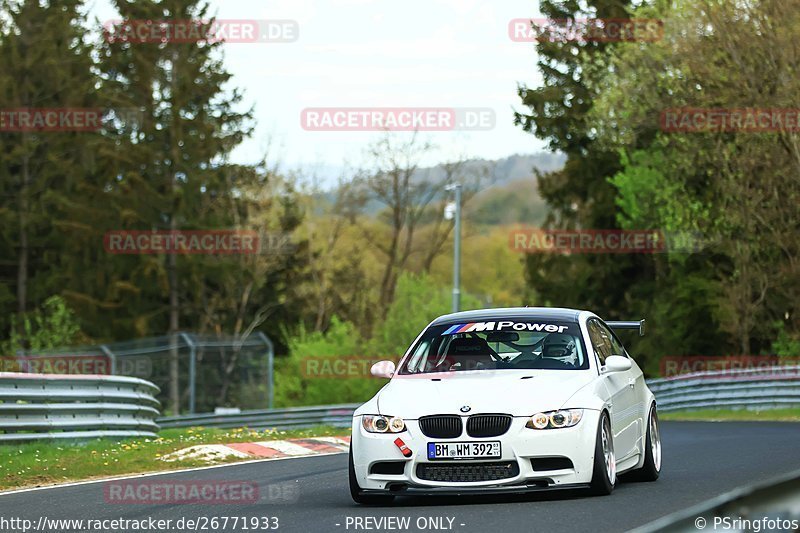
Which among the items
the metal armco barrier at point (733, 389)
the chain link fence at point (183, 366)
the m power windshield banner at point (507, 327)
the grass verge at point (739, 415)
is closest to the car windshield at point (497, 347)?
the m power windshield banner at point (507, 327)

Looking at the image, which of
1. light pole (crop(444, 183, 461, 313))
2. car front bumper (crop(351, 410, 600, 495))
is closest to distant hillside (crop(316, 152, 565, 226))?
light pole (crop(444, 183, 461, 313))

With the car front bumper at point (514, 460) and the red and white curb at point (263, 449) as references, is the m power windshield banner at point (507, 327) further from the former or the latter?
the red and white curb at point (263, 449)

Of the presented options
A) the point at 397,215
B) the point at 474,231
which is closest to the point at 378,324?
the point at 397,215

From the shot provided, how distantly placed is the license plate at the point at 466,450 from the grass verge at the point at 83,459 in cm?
522

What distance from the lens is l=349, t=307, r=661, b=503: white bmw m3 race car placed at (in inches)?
392

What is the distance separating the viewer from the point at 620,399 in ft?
36.9

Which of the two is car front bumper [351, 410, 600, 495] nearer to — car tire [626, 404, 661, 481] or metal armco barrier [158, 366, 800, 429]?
car tire [626, 404, 661, 481]

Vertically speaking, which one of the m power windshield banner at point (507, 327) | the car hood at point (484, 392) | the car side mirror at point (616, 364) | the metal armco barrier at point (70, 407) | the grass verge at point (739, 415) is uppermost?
the m power windshield banner at point (507, 327)

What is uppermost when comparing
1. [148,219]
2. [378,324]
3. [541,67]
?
[541,67]

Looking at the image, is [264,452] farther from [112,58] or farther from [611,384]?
[112,58]

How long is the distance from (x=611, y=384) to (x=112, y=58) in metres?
45.2

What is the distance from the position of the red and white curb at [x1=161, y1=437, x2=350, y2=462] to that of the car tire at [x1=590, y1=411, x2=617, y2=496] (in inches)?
271

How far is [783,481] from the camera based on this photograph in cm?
577

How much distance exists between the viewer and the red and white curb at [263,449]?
16625 mm
